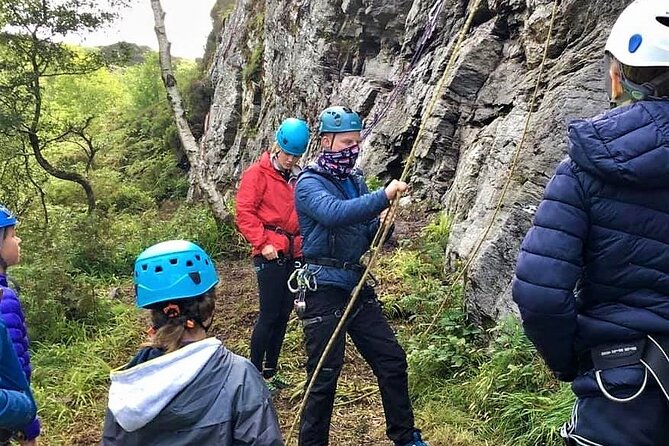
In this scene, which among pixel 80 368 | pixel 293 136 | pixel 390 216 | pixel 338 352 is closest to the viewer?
pixel 390 216

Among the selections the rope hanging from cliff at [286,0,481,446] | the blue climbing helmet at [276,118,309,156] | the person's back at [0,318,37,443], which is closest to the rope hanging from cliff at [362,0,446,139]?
the blue climbing helmet at [276,118,309,156]

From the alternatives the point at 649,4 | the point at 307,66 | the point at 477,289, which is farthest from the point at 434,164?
the point at 649,4

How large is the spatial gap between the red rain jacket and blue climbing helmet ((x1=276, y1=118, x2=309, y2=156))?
1.09 feet

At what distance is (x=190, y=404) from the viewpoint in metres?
2.30

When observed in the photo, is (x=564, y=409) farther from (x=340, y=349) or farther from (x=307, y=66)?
(x=307, y=66)

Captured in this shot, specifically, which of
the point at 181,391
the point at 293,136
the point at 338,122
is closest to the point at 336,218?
the point at 338,122

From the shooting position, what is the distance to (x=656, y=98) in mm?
2205

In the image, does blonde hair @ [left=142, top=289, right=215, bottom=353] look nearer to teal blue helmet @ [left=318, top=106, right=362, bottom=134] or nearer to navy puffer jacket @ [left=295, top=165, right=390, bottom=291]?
navy puffer jacket @ [left=295, top=165, right=390, bottom=291]

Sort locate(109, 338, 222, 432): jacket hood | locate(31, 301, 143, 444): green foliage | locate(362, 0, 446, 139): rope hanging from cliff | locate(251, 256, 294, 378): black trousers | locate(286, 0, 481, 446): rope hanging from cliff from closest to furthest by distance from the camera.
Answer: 1. locate(109, 338, 222, 432): jacket hood
2. locate(286, 0, 481, 446): rope hanging from cliff
3. locate(251, 256, 294, 378): black trousers
4. locate(31, 301, 143, 444): green foliage
5. locate(362, 0, 446, 139): rope hanging from cliff

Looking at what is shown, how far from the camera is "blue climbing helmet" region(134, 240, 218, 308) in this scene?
2.48 m

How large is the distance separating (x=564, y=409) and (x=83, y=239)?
10.1m

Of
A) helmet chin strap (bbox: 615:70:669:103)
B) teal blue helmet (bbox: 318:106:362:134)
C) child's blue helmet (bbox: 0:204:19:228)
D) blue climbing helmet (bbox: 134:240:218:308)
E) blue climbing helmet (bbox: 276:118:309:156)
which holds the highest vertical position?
helmet chin strap (bbox: 615:70:669:103)

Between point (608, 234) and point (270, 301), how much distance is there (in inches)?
150

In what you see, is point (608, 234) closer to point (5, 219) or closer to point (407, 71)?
point (5, 219)
